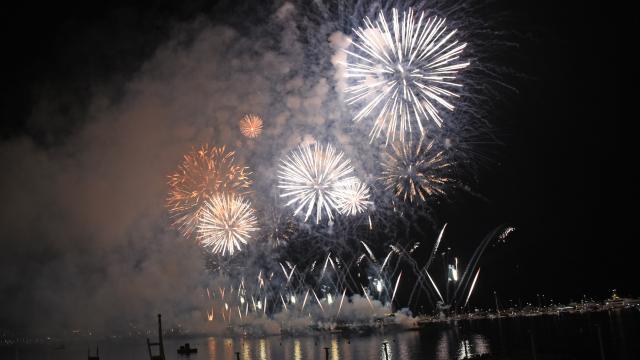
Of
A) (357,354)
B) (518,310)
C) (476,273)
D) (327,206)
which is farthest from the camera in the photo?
(476,273)

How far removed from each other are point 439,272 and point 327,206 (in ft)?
403

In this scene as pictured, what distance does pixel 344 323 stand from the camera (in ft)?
409

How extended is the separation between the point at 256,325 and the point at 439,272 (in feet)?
180

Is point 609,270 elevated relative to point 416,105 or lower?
lower

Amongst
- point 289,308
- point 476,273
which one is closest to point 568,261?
point 476,273

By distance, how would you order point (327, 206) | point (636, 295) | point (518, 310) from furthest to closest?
point (518, 310) < point (636, 295) < point (327, 206)

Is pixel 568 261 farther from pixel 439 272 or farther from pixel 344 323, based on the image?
pixel 344 323

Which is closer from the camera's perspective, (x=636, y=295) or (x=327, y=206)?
(x=327, y=206)

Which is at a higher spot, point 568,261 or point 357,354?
point 568,261

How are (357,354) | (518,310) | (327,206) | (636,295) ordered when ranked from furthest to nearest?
(518,310) < (636,295) < (357,354) < (327,206)

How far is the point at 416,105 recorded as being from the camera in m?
28.2

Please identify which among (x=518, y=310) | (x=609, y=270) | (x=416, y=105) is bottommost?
(x=518, y=310)

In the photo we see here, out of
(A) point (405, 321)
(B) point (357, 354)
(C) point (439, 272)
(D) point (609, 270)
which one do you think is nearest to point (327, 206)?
(B) point (357, 354)

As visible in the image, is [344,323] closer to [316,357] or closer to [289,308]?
[289,308]
